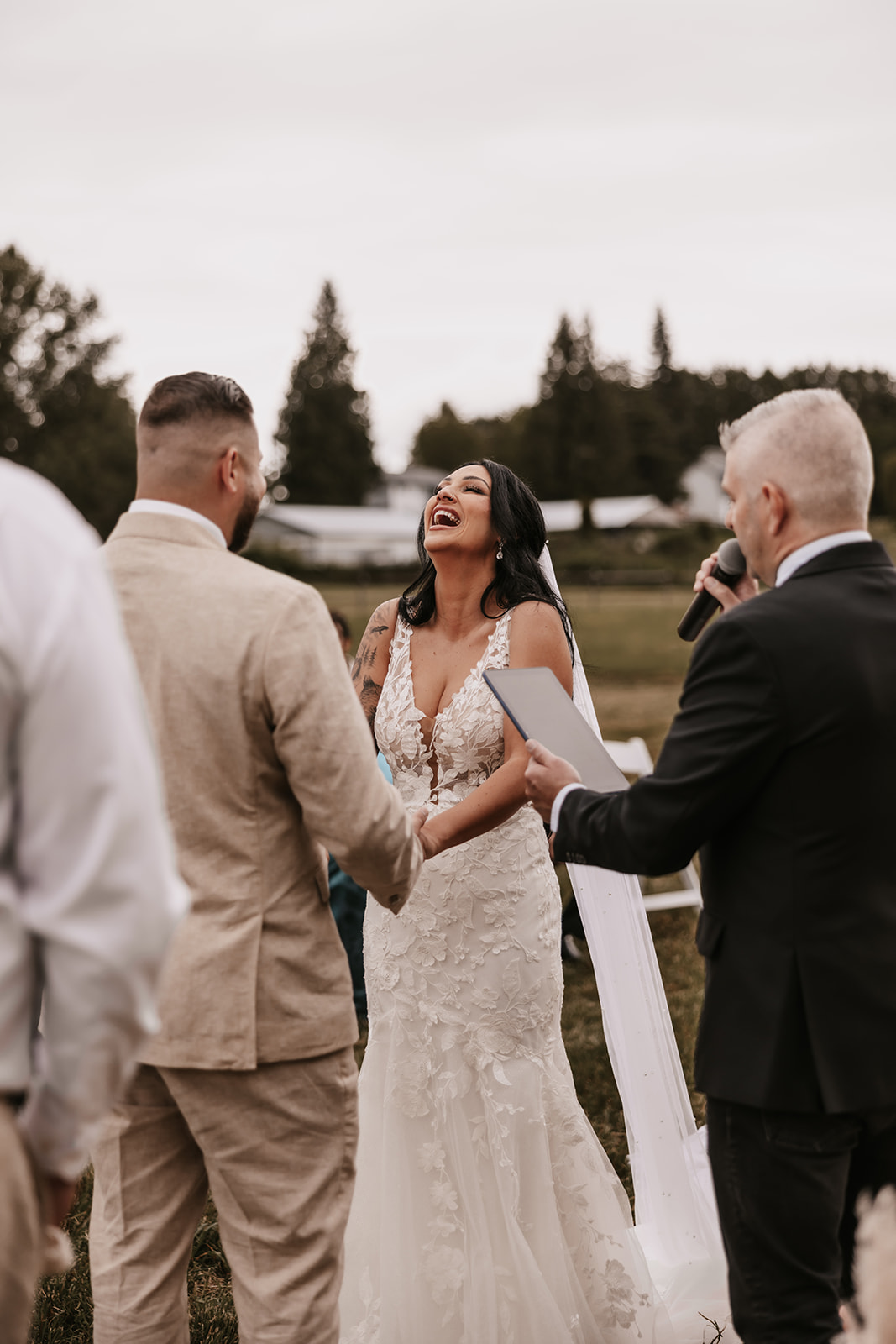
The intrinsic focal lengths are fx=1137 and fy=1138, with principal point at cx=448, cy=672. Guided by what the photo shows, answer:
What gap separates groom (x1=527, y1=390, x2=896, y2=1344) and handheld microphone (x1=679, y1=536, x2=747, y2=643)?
0.47 metres

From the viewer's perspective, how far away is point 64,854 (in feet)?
4.48

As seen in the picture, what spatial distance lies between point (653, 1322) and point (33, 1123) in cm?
265

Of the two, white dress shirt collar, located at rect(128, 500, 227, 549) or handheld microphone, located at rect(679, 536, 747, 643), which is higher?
white dress shirt collar, located at rect(128, 500, 227, 549)

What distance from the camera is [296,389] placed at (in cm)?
7219

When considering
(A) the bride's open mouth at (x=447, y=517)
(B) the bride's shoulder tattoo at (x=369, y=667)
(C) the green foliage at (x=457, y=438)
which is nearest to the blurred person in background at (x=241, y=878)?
(A) the bride's open mouth at (x=447, y=517)

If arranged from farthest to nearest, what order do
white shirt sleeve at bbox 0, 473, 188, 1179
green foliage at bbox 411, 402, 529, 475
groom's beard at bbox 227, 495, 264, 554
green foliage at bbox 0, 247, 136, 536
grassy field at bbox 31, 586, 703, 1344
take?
1. green foliage at bbox 411, 402, 529, 475
2. green foliage at bbox 0, 247, 136, 536
3. grassy field at bbox 31, 586, 703, 1344
4. groom's beard at bbox 227, 495, 264, 554
5. white shirt sleeve at bbox 0, 473, 188, 1179

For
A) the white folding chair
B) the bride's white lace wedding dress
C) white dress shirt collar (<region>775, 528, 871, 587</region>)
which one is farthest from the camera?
the white folding chair

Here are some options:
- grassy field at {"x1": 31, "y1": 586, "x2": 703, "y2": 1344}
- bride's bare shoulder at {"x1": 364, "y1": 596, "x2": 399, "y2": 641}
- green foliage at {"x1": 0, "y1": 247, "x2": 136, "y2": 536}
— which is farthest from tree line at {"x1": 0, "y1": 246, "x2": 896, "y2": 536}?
bride's bare shoulder at {"x1": 364, "y1": 596, "x2": 399, "y2": 641}

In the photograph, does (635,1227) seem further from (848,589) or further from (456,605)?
(848,589)

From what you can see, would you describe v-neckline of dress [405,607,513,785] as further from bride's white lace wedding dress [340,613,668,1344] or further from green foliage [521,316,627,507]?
green foliage [521,316,627,507]

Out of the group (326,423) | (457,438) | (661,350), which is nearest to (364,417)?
(326,423)

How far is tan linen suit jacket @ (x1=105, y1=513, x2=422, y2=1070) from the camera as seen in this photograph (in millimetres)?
2193

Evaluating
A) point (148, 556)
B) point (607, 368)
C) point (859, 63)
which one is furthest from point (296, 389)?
point (148, 556)

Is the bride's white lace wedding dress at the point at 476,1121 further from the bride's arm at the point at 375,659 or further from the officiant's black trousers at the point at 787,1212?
the officiant's black trousers at the point at 787,1212
